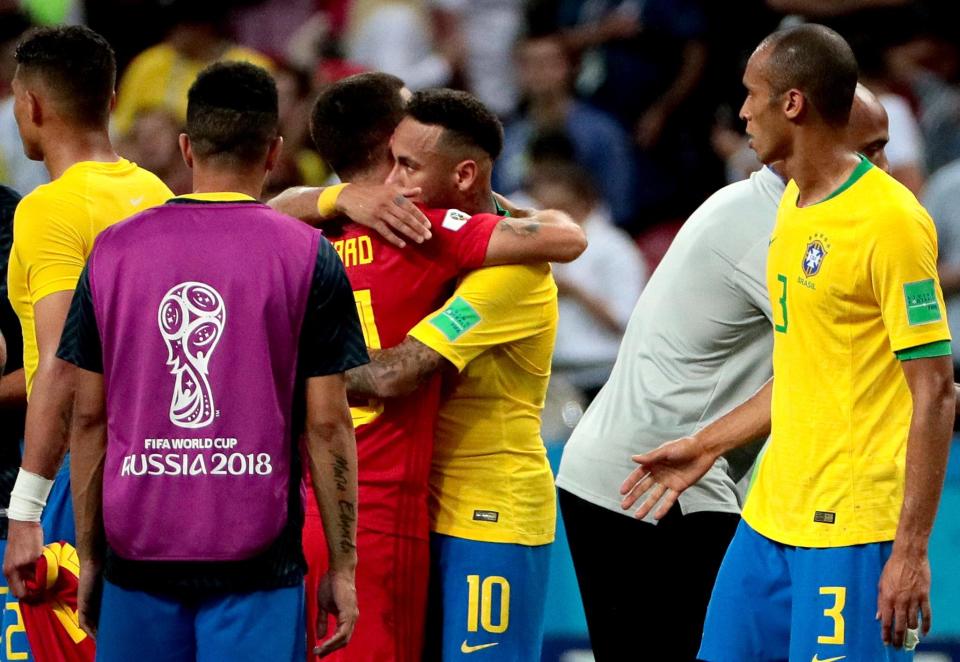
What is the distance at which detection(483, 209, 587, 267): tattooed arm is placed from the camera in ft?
14.8

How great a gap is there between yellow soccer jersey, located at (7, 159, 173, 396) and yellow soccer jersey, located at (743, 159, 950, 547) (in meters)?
1.83

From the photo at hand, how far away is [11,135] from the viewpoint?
32.2 ft

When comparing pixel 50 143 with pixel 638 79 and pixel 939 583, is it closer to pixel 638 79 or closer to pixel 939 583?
pixel 939 583

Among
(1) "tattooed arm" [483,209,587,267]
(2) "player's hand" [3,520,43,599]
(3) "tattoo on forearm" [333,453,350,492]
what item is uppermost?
(1) "tattooed arm" [483,209,587,267]

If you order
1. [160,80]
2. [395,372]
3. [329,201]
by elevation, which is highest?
[160,80]

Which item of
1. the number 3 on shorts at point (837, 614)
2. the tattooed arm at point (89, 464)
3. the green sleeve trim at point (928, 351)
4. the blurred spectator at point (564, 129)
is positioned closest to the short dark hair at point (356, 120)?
the tattooed arm at point (89, 464)

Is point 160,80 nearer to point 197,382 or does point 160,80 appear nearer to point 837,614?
point 197,382

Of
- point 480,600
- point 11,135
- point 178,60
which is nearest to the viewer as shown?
point 480,600

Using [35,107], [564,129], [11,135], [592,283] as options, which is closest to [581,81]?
[564,129]

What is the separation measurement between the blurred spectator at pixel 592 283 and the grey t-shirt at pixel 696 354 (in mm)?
3495

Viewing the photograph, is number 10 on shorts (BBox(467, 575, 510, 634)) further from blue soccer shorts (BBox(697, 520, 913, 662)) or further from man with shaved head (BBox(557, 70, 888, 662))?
blue soccer shorts (BBox(697, 520, 913, 662))

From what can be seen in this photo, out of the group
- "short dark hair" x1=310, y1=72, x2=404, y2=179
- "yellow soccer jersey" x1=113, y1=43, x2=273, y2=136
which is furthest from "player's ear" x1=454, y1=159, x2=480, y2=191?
"yellow soccer jersey" x1=113, y1=43, x2=273, y2=136

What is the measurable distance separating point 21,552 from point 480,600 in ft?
4.14

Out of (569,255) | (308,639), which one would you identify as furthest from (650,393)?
(308,639)
